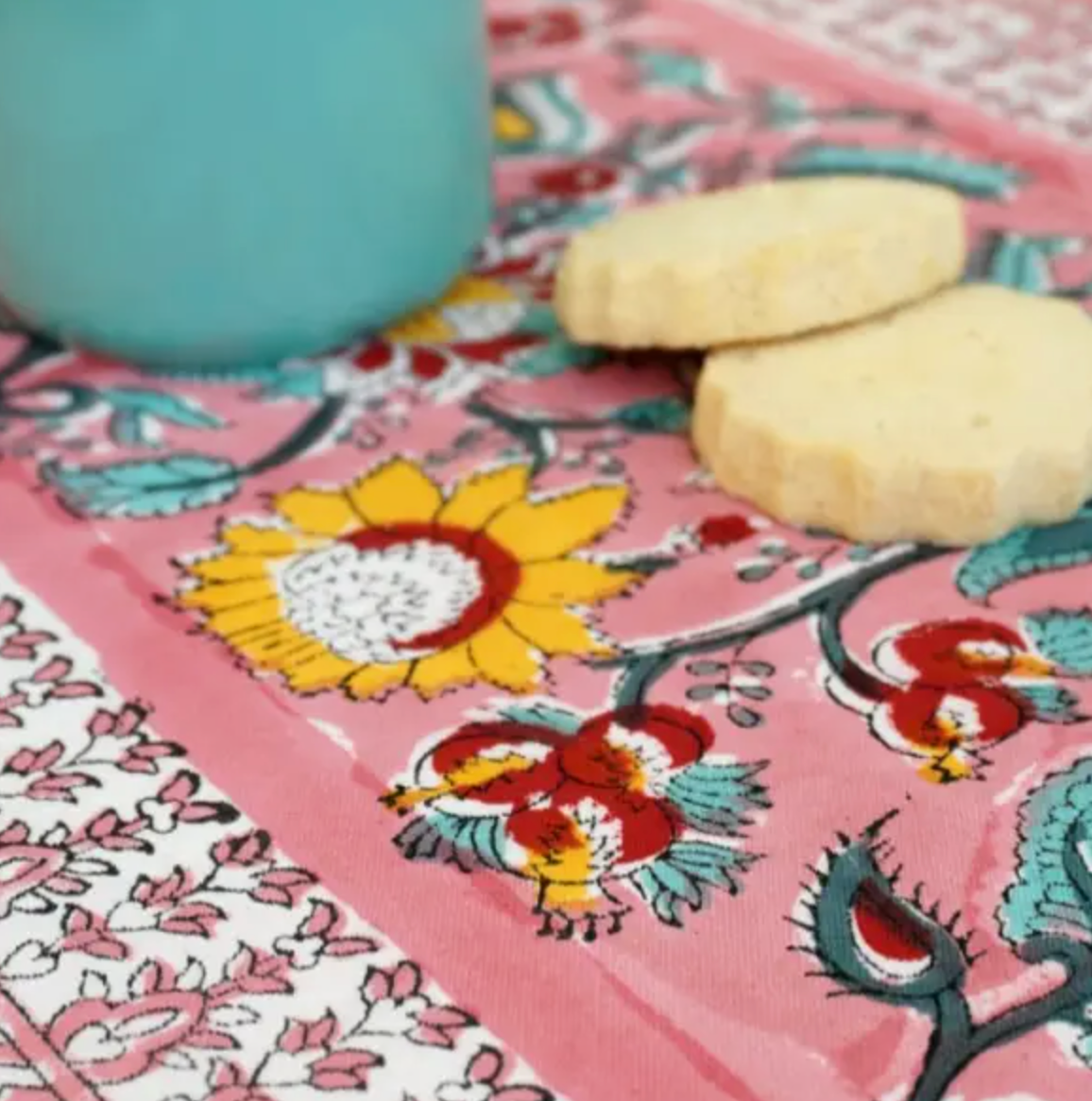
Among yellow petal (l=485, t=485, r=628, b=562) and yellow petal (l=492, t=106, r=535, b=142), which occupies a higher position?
yellow petal (l=492, t=106, r=535, b=142)

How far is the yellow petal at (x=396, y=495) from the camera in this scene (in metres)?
0.57

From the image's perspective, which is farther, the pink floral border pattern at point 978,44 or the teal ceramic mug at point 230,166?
the pink floral border pattern at point 978,44

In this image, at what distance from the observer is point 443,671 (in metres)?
0.49

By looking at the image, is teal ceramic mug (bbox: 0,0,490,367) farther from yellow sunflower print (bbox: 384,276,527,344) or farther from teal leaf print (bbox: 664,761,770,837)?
teal leaf print (bbox: 664,761,770,837)

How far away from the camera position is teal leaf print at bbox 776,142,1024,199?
30.4 inches

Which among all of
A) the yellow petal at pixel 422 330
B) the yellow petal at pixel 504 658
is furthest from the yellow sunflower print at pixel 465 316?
the yellow petal at pixel 504 658

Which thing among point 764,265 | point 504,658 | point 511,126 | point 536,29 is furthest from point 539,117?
point 504,658

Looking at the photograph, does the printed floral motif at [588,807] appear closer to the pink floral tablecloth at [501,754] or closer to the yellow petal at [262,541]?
the pink floral tablecloth at [501,754]

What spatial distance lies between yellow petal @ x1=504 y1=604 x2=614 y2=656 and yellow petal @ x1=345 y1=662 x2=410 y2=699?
0.04 meters

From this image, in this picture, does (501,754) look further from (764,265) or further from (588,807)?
(764,265)

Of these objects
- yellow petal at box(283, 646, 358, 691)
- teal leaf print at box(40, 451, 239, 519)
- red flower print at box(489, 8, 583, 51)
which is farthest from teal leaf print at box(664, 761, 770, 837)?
red flower print at box(489, 8, 583, 51)

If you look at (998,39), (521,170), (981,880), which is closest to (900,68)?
(998,39)

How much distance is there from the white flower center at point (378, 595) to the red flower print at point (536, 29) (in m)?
0.49

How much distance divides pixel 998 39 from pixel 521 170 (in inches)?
10.9
